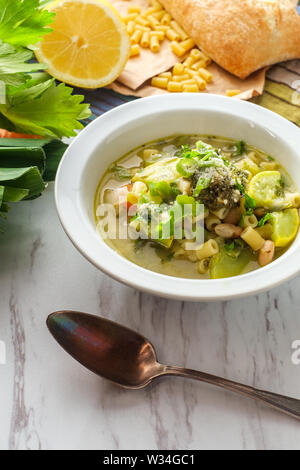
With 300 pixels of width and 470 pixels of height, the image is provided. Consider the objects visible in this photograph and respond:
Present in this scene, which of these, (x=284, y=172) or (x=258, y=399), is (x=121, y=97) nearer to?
(x=284, y=172)

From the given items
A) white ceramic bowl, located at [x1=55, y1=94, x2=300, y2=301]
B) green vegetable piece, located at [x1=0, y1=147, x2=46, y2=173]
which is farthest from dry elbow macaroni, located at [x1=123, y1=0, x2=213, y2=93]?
green vegetable piece, located at [x1=0, y1=147, x2=46, y2=173]

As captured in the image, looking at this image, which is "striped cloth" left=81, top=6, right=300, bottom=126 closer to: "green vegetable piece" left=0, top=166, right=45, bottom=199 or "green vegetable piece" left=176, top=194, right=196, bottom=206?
"green vegetable piece" left=0, top=166, right=45, bottom=199

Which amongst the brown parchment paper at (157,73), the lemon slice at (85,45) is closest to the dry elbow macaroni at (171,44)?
the brown parchment paper at (157,73)

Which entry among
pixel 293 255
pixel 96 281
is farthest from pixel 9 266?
pixel 293 255

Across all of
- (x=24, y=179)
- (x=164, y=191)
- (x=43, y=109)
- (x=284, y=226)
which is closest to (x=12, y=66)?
(x=43, y=109)

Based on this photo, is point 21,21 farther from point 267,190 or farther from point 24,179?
point 267,190

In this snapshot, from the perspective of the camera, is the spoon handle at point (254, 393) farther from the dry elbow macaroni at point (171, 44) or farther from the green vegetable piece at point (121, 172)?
the dry elbow macaroni at point (171, 44)
